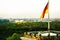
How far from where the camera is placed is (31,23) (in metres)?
5.34

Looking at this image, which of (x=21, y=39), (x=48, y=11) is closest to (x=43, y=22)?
(x=48, y=11)

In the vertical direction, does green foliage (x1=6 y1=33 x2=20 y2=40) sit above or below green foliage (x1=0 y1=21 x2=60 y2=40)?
below

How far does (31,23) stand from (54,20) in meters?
0.61

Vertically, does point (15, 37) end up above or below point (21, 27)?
below

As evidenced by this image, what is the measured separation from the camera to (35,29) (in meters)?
5.33

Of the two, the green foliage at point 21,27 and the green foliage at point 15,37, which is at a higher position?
the green foliage at point 21,27

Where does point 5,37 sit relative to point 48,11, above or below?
below

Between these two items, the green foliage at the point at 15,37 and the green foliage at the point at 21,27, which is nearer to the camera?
the green foliage at the point at 15,37

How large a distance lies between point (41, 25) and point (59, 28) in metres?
0.48

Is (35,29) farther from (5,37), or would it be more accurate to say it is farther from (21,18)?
(5,37)

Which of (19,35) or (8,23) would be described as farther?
(8,23)

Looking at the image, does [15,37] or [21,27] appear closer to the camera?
[15,37]

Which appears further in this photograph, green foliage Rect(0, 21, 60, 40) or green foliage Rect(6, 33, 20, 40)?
green foliage Rect(0, 21, 60, 40)

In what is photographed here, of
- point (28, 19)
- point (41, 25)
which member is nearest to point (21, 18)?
point (28, 19)
